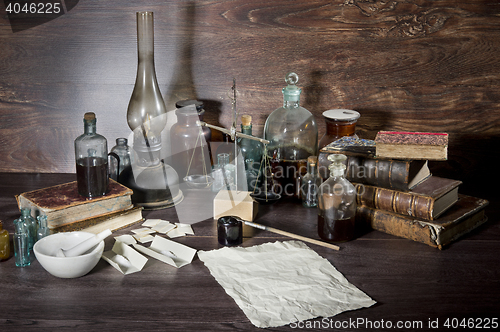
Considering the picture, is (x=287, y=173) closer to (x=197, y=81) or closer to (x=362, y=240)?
(x=362, y=240)

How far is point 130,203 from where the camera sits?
1310 millimetres

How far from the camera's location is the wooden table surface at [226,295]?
0.87 m

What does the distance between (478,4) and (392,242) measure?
880 millimetres

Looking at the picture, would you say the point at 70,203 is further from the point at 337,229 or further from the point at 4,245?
the point at 337,229

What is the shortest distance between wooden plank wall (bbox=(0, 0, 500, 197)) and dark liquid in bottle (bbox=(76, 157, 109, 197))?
1.63ft

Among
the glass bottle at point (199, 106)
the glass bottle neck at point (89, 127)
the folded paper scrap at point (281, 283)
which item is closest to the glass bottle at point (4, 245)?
the glass bottle neck at point (89, 127)

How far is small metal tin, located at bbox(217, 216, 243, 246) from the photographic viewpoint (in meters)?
1.16

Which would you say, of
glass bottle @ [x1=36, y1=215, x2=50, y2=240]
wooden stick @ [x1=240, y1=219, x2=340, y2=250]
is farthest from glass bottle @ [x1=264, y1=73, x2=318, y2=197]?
glass bottle @ [x1=36, y1=215, x2=50, y2=240]

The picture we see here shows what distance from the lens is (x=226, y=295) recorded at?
0.95m

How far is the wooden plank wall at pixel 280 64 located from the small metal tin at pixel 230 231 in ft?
2.09

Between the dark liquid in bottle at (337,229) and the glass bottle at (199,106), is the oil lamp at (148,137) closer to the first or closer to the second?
the glass bottle at (199,106)

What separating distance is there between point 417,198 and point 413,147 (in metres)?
0.13

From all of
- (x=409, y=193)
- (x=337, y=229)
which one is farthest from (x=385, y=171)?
(x=337, y=229)

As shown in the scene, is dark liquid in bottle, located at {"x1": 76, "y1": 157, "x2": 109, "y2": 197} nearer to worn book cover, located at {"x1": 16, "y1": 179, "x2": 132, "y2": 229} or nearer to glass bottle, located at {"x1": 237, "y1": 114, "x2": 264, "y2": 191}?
worn book cover, located at {"x1": 16, "y1": 179, "x2": 132, "y2": 229}
